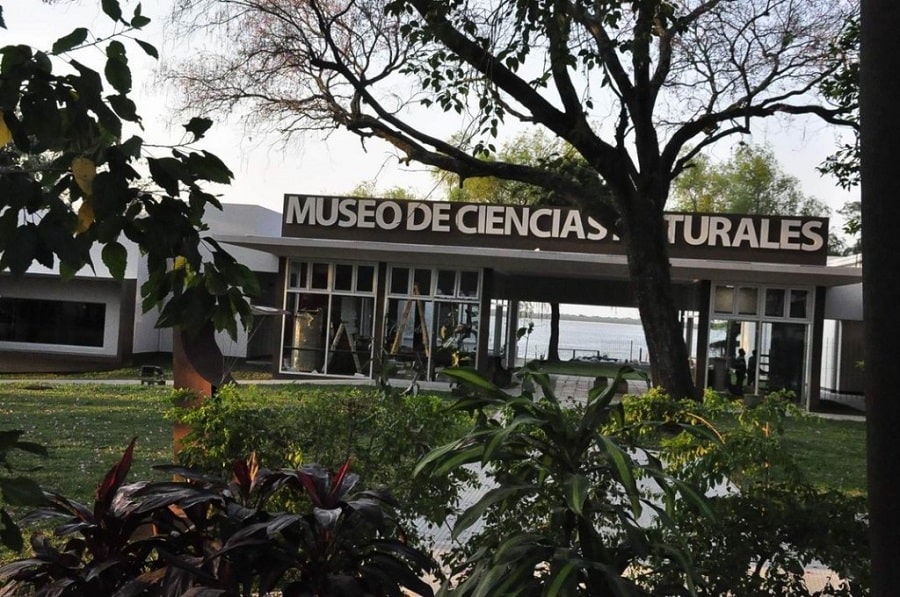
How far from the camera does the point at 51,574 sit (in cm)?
353

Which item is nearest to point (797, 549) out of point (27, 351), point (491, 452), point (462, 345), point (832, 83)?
point (491, 452)

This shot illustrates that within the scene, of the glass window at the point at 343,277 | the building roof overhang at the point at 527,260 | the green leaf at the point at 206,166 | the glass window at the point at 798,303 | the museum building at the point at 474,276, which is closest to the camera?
the green leaf at the point at 206,166

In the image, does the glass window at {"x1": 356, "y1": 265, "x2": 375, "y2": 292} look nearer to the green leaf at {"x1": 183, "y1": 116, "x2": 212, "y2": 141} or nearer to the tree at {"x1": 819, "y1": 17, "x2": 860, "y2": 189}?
the tree at {"x1": 819, "y1": 17, "x2": 860, "y2": 189}

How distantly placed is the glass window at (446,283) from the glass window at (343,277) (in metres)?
2.44

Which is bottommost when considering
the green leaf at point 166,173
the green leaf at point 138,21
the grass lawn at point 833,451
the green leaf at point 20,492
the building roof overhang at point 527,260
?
the grass lawn at point 833,451

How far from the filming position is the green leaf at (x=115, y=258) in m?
2.61

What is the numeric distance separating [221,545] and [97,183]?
168 cm

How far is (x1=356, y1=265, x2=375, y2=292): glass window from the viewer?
24984 mm

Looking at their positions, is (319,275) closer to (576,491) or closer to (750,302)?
(750,302)

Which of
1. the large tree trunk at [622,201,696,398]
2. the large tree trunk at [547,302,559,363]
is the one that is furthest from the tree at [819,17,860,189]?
the large tree trunk at [547,302,559,363]

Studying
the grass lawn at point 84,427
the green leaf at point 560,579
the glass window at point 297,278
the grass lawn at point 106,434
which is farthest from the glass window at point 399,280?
the green leaf at point 560,579

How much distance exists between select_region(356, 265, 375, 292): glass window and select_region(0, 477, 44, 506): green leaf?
74.8 ft

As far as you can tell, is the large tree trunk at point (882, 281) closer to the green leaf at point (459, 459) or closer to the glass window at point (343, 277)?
the green leaf at point (459, 459)

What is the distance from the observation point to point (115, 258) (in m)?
2.63
